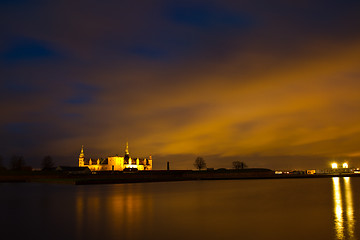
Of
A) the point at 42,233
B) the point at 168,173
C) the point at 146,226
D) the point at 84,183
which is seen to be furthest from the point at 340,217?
the point at 168,173

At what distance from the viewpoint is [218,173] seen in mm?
194250

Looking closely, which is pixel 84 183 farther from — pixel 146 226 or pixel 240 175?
pixel 240 175

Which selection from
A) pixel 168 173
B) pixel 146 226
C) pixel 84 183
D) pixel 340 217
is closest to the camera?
pixel 146 226

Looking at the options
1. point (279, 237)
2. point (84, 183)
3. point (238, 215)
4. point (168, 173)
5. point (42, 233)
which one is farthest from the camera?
point (168, 173)

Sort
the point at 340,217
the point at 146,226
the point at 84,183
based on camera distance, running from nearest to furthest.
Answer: the point at 146,226
the point at 340,217
the point at 84,183

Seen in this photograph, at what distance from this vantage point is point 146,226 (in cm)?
2456

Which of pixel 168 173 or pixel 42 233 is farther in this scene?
pixel 168 173

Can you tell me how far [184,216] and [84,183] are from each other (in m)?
81.3

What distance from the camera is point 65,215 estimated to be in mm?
31172

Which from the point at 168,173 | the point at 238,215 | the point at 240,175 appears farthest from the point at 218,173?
the point at 238,215

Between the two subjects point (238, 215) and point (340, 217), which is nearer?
point (340, 217)

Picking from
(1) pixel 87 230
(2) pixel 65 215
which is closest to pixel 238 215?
(1) pixel 87 230

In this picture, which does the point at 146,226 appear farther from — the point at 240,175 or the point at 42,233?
the point at 240,175

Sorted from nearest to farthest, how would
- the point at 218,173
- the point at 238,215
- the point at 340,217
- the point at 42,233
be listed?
1. the point at 42,233
2. the point at 340,217
3. the point at 238,215
4. the point at 218,173
